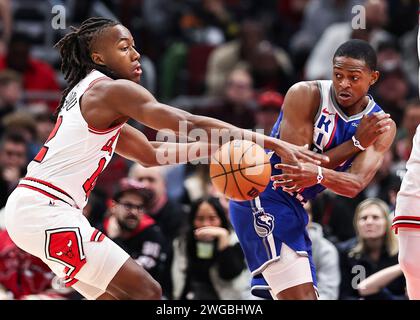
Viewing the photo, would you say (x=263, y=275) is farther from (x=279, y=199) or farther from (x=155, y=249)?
(x=155, y=249)

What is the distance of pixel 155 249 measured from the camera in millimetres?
8070

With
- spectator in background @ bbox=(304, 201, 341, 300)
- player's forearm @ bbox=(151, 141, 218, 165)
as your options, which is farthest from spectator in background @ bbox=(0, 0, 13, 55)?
player's forearm @ bbox=(151, 141, 218, 165)

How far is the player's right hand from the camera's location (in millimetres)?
6152

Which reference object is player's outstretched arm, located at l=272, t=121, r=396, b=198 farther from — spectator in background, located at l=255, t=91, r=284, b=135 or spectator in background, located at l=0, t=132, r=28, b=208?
spectator in background, located at l=0, t=132, r=28, b=208

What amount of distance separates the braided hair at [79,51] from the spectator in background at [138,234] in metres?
2.02

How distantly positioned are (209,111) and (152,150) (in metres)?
5.12

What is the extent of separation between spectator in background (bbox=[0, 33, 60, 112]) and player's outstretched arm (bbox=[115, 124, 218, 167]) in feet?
18.3

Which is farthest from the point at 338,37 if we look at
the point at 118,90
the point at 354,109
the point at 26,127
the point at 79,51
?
the point at 118,90

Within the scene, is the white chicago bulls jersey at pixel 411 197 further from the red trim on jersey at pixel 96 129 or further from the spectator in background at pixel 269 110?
the spectator in background at pixel 269 110

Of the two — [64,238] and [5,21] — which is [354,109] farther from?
[5,21]

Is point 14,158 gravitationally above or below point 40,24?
below

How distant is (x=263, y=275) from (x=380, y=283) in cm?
157
